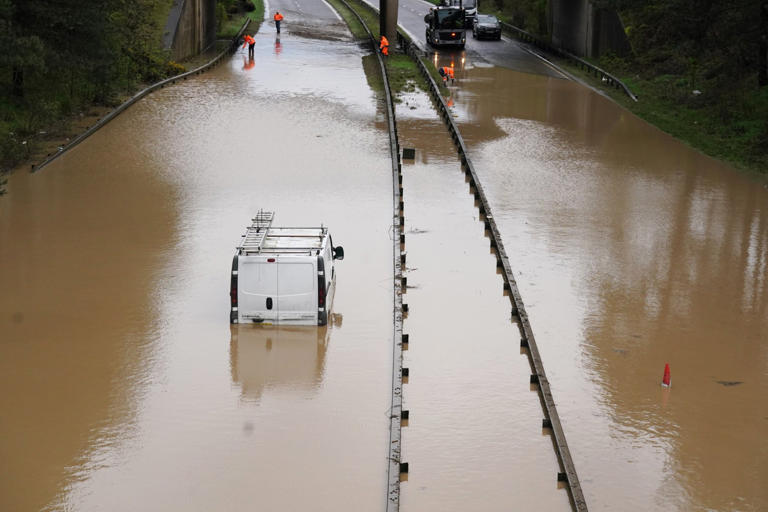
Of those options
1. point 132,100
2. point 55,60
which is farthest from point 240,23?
point 55,60

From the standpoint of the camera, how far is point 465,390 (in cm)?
1438

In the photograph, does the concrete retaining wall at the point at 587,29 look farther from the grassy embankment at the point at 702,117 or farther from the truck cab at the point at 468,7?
the truck cab at the point at 468,7

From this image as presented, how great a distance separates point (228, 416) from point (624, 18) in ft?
164

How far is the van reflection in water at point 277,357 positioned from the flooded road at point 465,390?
1377 millimetres

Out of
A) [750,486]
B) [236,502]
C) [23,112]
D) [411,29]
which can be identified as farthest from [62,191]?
[411,29]

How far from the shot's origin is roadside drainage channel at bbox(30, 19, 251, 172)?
95.1 feet

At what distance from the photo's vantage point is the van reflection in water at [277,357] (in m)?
14.6

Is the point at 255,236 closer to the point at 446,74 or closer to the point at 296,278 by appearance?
the point at 296,278

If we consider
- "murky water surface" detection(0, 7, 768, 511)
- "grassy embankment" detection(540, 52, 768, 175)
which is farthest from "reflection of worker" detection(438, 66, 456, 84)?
"murky water surface" detection(0, 7, 768, 511)

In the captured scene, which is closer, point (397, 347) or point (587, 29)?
point (397, 347)

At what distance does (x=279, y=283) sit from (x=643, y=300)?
670cm

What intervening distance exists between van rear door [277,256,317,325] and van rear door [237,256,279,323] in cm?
9

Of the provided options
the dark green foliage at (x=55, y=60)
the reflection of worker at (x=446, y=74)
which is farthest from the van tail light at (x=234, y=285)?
the reflection of worker at (x=446, y=74)

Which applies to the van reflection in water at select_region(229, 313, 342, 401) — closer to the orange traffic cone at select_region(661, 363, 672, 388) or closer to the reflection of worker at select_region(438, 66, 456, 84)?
the orange traffic cone at select_region(661, 363, 672, 388)
